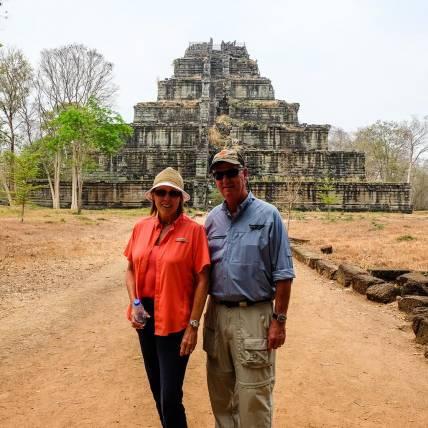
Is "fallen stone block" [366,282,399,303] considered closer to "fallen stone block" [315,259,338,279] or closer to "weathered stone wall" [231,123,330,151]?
"fallen stone block" [315,259,338,279]

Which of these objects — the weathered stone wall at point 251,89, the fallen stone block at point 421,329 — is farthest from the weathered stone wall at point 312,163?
the fallen stone block at point 421,329

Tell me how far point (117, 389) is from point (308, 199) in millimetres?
28666

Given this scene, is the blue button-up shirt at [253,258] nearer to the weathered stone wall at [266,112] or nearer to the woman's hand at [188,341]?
the woman's hand at [188,341]

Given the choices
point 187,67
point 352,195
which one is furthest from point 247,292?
point 187,67

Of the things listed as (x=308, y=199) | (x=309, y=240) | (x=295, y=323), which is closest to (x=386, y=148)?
(x=308, y=199)

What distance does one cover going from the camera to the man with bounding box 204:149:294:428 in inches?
104

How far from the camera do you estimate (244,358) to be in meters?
2.66

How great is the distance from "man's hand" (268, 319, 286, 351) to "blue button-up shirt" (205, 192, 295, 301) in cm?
18

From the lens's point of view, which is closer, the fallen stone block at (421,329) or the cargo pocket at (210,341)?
the cargo pocket at (210,341)

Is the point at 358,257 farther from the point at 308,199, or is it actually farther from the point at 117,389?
the point at 308,199

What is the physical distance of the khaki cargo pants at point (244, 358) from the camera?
264 centimetres

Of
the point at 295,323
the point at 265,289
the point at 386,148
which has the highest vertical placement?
the point at 386,148

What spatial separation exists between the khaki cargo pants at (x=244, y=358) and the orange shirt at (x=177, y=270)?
25 cm

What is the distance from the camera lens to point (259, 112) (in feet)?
123
